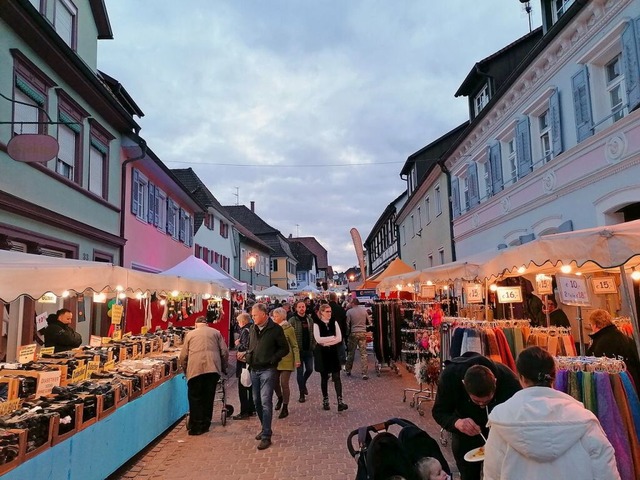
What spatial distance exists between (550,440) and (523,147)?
11.3m

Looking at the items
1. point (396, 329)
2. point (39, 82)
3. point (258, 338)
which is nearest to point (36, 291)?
point (258, 338)

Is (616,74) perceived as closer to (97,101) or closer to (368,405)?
(368,405)

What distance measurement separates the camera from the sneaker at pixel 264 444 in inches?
246

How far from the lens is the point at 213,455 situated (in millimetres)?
6129

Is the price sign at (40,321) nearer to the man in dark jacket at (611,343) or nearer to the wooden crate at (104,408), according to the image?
the wooden crate at (104,408)

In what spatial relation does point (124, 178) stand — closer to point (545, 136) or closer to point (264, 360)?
point (264, 360)

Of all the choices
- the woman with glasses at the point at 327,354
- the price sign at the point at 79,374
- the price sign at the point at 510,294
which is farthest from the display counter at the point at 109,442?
the price sign at the point at 510,294

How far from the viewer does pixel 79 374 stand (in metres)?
6.03

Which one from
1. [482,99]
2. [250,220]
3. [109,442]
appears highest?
[250,220]

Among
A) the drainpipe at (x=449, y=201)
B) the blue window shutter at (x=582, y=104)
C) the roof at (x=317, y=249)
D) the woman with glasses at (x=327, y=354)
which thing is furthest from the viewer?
Result: the roof at (x=317, y=249)

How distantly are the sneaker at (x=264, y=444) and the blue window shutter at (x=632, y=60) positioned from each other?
765cm

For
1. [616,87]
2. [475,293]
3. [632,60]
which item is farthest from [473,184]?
[475,293]

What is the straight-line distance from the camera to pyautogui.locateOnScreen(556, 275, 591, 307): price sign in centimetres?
509

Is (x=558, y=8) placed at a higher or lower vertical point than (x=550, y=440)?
higher
